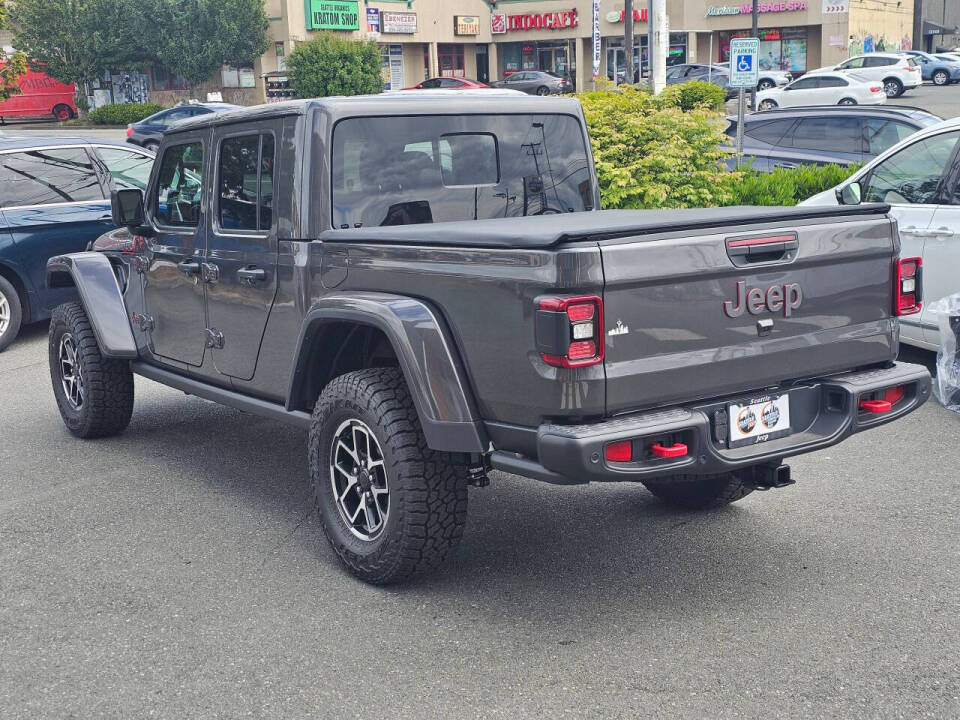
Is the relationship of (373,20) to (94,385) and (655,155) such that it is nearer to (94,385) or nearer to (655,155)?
(655,155)

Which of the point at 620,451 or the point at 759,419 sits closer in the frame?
the point at 620,451

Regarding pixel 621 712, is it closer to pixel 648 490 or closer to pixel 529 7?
pixel 648 490

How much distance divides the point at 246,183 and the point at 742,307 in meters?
2.49

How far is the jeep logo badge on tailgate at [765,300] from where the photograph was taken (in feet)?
13.3

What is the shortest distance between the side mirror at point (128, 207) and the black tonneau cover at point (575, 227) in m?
1.94

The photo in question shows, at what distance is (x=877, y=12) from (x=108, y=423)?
67114mm

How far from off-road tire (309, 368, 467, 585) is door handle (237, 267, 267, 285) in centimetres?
83

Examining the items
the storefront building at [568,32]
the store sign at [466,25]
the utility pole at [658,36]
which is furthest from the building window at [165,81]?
the utility pole at [658,36]

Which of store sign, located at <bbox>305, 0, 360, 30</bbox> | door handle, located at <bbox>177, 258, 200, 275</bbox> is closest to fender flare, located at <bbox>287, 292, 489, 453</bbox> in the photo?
door handle, located at <bbox>177, 258, 200, 275</bbox>

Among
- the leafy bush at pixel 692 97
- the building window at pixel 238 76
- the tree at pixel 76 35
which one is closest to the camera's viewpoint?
the leafy bush at pixel 692 97

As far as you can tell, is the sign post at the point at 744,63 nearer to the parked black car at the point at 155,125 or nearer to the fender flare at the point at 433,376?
the fender flare at the point at 433,376

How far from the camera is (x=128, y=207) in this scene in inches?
248

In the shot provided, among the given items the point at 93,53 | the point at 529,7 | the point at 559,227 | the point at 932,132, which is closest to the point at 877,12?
the point at 529,7

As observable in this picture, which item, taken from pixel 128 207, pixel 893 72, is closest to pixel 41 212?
pixel 128 207
